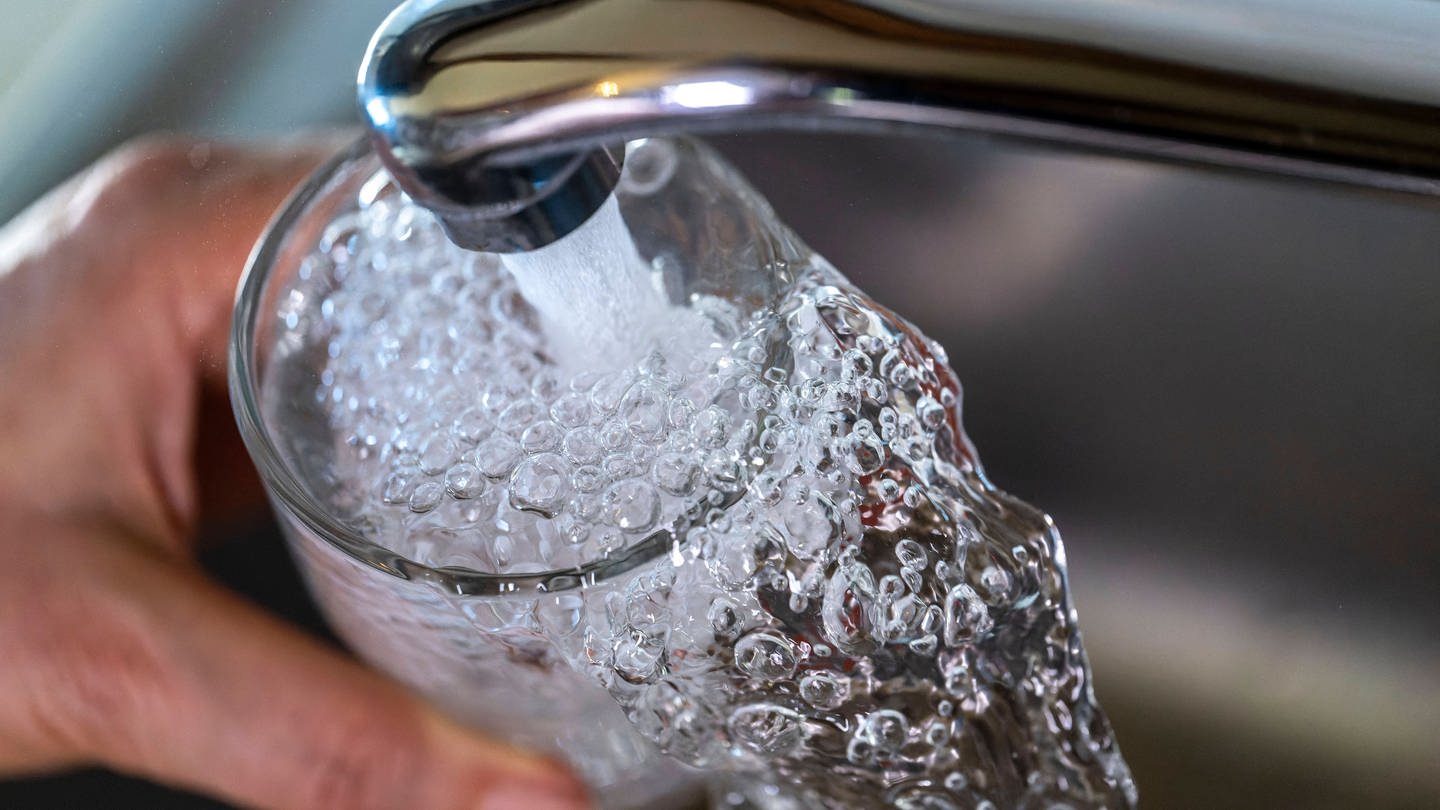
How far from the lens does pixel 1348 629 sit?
440mm

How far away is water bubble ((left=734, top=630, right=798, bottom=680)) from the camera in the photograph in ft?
0.99

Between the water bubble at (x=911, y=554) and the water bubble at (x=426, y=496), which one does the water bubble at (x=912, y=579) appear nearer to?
the water bubble at (x=911, y=554)

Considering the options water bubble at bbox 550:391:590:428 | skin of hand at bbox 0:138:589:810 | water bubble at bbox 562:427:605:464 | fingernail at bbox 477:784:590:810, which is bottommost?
fingernail at bbox 477:784:590:810

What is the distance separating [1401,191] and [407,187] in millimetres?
143

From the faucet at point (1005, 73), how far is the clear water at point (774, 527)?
104 mm

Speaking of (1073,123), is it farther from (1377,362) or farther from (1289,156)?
(1377,362)

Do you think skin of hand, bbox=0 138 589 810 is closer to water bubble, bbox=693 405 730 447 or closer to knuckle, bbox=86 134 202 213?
knuckle, bbox=86 134 202 213

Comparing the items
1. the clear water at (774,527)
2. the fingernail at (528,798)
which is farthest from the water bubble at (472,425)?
the fingernail at (528,798)

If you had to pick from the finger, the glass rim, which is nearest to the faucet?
the glass rim

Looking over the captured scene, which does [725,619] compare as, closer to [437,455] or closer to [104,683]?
[437,455]

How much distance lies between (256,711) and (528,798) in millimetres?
80

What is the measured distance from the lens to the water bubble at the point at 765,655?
30 centimetres

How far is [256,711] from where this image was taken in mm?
367

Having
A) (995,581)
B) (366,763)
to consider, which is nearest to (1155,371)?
(995,581)
